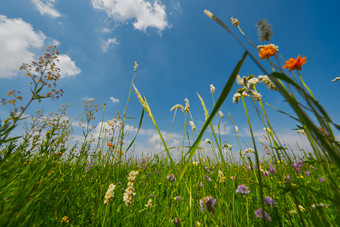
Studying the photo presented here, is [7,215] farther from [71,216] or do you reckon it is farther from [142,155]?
[142,155]

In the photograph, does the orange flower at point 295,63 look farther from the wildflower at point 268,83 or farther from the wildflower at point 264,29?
the wildflower at point 264,29

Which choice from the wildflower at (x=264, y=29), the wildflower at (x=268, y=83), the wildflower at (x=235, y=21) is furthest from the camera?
the wildflower at (x=235, y=21)

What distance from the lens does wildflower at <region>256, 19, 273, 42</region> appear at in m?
0.83

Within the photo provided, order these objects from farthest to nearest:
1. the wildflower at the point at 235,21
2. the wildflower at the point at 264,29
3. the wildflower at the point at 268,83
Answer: the wildflower at the point at 235,21 → the wildflower at the point at 268,83 → the wildflower at the point at 264,29

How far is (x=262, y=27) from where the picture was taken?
84 cm

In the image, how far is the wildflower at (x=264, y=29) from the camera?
83cm

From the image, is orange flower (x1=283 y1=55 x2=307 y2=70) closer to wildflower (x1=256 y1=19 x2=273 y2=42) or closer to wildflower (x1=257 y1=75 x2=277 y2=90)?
wildflower (x1=257 y1=75 x2=277 y2=90)

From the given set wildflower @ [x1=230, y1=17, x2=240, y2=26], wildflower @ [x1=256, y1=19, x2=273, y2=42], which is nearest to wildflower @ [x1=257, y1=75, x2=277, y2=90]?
wildflower @ [x1=256, y1=19, x2=273, y2=42]

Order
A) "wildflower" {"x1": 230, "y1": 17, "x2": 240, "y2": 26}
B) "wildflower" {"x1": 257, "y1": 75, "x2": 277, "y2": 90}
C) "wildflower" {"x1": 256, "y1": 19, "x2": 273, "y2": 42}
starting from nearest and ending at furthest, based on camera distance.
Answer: "wildflower" {"x1": 256, "y1": 19, "x2": 273, "y2": 42}
"wildflower" {"x1": 257, "y1": 75, "x2": 277, "y2": 90}
"wildflower" {"x1": 230, "y1": 17, "x2": 240, "y2": 26}

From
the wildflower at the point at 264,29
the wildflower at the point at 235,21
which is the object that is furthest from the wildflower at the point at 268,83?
the wildflower at the point at 235,21

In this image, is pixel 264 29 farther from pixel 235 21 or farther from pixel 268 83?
pixel 235 21

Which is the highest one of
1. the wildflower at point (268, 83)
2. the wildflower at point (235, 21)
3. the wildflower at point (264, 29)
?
the wildflower at point (235, 21)

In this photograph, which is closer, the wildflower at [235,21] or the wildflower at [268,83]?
the wildflower at [268,83]

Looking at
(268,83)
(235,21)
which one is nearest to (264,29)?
(268,83)
